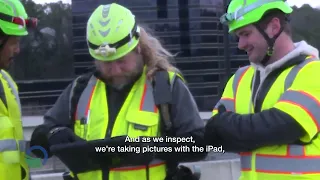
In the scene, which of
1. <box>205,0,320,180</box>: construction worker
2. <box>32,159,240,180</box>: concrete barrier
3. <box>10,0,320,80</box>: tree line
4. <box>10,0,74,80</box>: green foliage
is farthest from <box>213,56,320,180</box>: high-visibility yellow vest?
<box>10,0,74,80</box>: green foliage

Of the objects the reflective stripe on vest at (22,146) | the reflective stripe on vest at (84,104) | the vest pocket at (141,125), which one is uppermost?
the reflective stripe on vest at (84,104)

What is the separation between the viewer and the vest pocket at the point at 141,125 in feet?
9.82

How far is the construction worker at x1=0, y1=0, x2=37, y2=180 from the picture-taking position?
10.4ft

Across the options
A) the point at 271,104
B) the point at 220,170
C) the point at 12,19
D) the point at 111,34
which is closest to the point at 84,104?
the point at 111,34

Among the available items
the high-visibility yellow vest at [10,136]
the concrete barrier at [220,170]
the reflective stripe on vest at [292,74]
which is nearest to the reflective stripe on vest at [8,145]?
the high-visibility yellow vest at [10,136]

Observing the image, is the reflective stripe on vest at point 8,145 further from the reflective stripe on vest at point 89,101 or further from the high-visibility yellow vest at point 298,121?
the high-visibility yellow vest at point 298,121

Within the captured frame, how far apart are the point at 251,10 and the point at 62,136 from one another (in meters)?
1.20

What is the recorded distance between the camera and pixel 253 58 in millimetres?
2867

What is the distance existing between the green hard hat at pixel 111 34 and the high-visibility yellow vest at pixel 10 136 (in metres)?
0.66

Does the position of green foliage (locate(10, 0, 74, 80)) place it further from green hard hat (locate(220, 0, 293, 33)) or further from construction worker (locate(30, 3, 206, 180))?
green hard hat (locate(220, 0, 293, 33))

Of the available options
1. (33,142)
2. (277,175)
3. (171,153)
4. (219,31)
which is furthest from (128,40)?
(219,31)

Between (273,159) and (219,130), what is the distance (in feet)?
0.98

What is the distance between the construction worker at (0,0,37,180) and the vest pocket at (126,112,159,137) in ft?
2.39

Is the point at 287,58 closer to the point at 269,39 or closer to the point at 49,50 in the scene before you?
the point at 269,39
